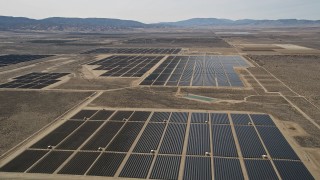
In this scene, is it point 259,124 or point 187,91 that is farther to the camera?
point 187,91

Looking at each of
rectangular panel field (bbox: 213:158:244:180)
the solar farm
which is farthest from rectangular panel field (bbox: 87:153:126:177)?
rectangular panel field (bbox: 213:158:244:180)

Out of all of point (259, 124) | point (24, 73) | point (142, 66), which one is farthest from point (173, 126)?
point (24, 73)

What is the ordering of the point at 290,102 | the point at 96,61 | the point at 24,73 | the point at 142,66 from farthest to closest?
the point at 96,61 < the point at 142,66 < the point at 24,73 < the point at 290,102

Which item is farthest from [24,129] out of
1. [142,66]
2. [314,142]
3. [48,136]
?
[142,66]

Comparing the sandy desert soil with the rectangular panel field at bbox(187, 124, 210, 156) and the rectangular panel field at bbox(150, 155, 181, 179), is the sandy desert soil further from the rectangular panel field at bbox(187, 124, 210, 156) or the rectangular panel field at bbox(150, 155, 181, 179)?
the rectangular panel field at bbox(187, 124, 210, 156)

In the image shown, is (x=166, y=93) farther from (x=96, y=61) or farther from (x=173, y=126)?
(x=96, y=61)

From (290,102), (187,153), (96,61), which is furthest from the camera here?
(96,61)

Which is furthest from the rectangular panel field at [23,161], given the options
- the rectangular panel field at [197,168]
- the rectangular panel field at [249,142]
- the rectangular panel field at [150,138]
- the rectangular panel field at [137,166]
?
the rectangular panel field at [249,142]
